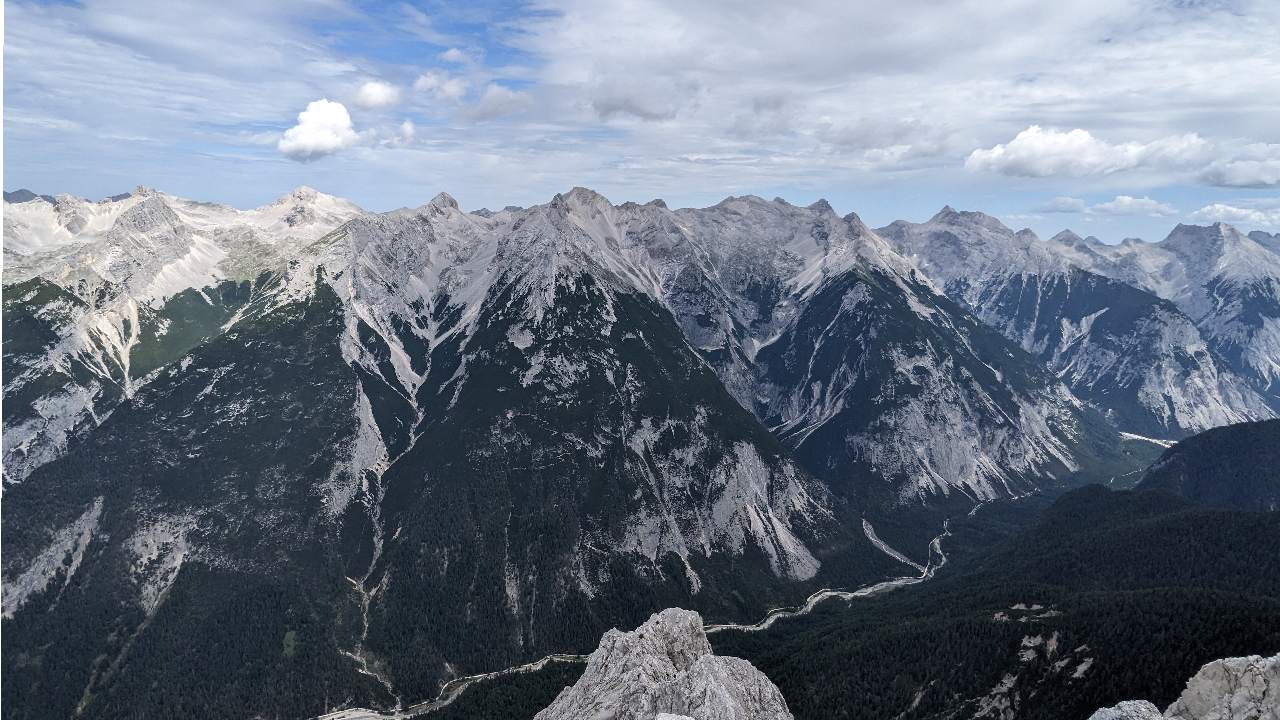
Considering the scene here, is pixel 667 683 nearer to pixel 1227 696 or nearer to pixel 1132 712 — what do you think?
pixel 1132 712

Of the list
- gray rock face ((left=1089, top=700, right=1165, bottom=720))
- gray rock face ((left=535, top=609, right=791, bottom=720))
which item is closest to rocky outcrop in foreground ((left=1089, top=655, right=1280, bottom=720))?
gray rock face ((left=1089, top=700, right=1165, bottom=720))

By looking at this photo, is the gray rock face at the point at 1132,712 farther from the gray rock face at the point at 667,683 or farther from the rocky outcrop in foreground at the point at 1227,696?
the gray rock face at the point at 667,683

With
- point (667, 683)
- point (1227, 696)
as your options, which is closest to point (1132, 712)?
point (1227, 696)

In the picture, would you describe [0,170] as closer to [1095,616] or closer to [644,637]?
[644,637]

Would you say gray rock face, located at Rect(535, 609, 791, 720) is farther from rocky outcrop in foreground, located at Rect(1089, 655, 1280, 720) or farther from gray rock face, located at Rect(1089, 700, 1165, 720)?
rocky outcrop in foreground, located at Rect(1089, 655, 1280, 720)

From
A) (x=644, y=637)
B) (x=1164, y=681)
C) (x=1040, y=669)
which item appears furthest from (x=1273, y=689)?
(x=644, y=637)
